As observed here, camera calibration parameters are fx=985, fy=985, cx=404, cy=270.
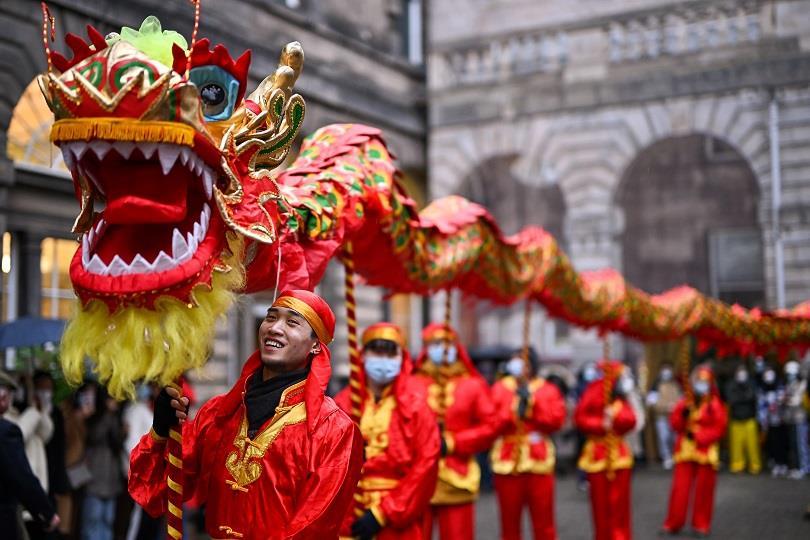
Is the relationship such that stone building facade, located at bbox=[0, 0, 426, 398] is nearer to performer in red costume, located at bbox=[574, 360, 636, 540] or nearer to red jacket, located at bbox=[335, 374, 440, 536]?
red jacket, located at bbox=[335, 374, 440, 536]

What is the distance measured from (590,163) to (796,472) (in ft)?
20.9

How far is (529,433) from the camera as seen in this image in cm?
947

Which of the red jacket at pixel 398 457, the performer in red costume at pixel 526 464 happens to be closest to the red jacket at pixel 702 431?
the performer in red costume at pixel 526 464

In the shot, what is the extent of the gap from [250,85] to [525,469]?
6.58 m

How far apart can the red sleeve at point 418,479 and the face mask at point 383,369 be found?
1.09 ft

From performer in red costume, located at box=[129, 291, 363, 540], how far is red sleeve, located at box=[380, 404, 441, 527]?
1.65m

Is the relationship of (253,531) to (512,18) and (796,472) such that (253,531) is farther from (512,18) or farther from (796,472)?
(512,18)

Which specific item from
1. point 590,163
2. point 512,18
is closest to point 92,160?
point 590,163

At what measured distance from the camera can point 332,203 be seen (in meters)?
5.15

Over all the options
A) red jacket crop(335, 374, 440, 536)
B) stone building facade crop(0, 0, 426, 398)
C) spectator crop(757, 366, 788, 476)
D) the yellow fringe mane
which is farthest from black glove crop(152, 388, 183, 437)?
spectator crop(757, 366, 788, 476)

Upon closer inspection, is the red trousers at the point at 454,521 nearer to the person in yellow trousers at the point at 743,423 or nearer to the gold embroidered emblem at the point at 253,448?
the gold embroidered emblem at the point at 253,448

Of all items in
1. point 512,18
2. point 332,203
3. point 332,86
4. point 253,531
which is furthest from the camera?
point 512,18

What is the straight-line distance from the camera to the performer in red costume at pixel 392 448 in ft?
18.6

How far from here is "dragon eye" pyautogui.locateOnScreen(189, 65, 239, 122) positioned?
12.9 feet
